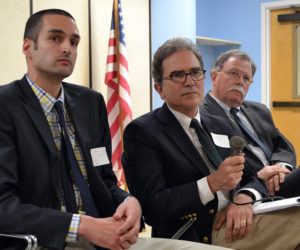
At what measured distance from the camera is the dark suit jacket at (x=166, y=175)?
1727mm

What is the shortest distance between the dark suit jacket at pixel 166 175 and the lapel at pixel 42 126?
41cm

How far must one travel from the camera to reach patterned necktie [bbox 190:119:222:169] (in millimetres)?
1891

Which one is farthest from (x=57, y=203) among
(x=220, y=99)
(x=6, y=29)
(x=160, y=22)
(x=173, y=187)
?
(x=160, y=22)

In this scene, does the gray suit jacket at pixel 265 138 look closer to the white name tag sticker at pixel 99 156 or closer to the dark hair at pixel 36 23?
the white name tag sticker at pixel 99 156

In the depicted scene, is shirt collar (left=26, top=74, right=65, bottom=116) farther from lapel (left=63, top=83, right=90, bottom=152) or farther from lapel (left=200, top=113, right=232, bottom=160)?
lapel (left=200, top=113, right=232, bottom=160)

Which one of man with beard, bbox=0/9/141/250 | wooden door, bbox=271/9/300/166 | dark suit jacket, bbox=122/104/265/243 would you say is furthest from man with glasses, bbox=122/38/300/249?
wooden door, bbox=271/9/300/166

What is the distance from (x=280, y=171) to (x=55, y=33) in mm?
1446

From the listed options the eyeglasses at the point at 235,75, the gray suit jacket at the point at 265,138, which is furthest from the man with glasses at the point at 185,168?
the eyeglasses at the point at 235,75

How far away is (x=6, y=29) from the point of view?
3.42m

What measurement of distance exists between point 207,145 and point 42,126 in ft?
2.49

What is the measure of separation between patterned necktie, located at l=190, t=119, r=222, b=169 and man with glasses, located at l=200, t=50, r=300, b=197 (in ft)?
1.99

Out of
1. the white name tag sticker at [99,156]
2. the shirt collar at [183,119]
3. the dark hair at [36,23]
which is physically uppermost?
the dark hair at [36,23]

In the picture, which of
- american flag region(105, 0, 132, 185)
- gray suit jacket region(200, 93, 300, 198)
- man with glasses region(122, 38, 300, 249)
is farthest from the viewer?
american flag region(105, 0, 132, 185)

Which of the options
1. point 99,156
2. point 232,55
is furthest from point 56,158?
point 232,55
